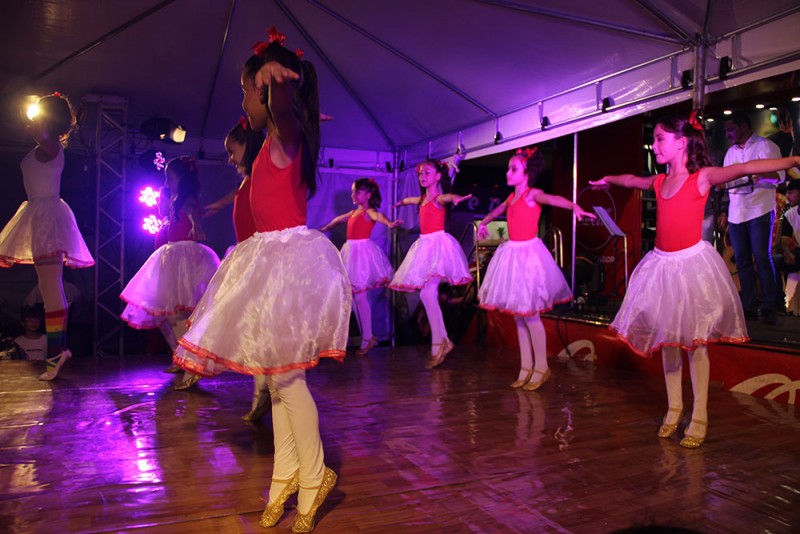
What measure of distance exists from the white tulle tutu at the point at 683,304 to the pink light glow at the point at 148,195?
5957 mm

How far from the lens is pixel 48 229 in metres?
3.86

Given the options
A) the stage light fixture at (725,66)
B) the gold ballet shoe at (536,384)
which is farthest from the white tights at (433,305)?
the stage light fixture at (725,66)

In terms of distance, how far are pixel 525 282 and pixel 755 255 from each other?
2.80 metres

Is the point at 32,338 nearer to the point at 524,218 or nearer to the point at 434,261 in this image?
the point at 434,261

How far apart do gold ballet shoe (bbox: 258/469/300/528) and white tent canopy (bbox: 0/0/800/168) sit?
3851 millimetres

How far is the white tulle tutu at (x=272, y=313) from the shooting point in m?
1.74

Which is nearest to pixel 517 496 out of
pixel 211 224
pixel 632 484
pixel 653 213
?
pixel 632 484

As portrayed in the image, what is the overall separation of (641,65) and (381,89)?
2770 mm

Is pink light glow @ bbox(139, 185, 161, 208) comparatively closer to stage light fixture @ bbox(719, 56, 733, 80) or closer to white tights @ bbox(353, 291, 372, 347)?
white tights @ bbox(353, 291, 372, 347)

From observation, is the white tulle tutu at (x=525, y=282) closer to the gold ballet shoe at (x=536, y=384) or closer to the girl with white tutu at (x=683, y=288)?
the gold ballet shoe at (x=536, y=384)

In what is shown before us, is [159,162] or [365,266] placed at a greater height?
[159,162]

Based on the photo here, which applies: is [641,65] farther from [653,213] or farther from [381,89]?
[653,213]

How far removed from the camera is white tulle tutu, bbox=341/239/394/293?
5.86 meters

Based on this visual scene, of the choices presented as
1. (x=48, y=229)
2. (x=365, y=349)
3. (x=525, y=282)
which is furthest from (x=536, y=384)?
(x=48, y=229)
